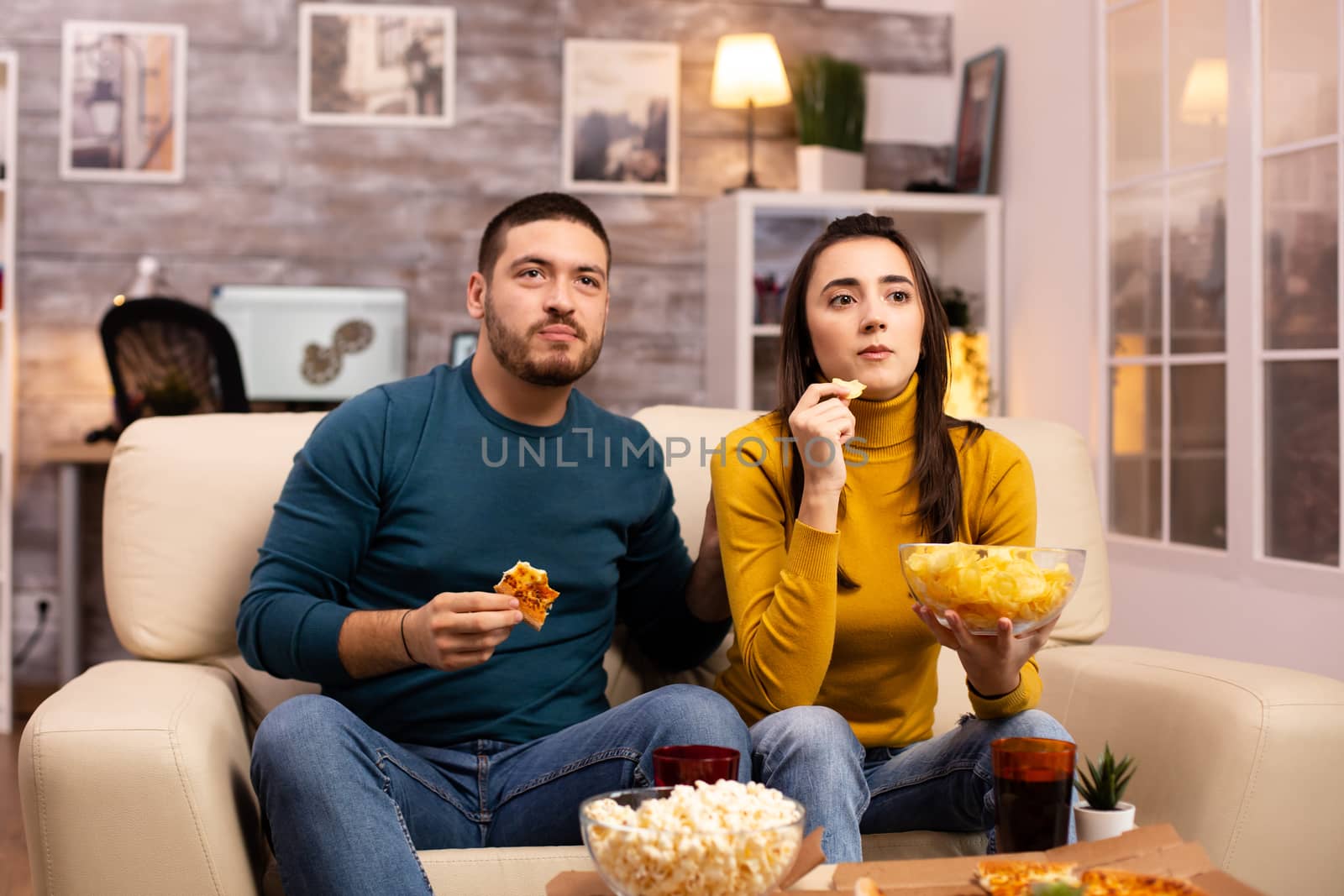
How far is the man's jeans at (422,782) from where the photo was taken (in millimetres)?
1433

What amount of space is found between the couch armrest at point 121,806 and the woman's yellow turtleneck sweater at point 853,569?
0.69 metres

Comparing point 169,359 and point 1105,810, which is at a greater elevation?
point 169,359

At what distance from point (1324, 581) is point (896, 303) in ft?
5.27

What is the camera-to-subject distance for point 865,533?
179 cm

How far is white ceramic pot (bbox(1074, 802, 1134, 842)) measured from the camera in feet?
4.09

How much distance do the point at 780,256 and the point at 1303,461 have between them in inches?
82.8

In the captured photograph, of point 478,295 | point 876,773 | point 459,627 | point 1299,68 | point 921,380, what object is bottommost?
point 876,773

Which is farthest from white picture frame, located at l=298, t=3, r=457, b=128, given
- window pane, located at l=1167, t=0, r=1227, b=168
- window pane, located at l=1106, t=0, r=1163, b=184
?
window pane, located at l=1167, t=0, r=1227, b=168

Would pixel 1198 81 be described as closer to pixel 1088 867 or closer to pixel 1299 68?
pixel 1299 68

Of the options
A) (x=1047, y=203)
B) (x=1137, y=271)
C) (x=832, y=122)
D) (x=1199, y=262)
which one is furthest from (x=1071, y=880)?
(x=832, y=122)

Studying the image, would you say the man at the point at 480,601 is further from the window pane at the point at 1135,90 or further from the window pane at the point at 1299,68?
the window pane at the point at 1135,90

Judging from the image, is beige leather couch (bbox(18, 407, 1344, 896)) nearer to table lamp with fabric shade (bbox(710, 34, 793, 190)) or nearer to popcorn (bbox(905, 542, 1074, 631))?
popcorn (bbox(905, 542, 1074, 631))

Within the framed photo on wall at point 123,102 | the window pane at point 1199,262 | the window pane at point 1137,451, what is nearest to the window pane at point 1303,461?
the window pane at point 1199,262

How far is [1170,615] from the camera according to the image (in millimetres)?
3414
